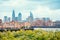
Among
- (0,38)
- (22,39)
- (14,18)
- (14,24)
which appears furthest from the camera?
(14,24)

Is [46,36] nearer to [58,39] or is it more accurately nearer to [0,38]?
[58,39]

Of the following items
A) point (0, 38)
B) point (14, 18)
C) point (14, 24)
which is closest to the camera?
point (0, 38)

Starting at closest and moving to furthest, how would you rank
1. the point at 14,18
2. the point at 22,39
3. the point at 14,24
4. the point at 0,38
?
1. the point at 22,39
2. the point at 0,38
3. the point at 14,18
4. the point at 14,24

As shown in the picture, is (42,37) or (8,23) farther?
(8,23)

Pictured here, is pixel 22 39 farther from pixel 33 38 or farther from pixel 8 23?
pixel 8 23

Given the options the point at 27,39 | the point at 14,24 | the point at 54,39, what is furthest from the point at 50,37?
the point at 14,24

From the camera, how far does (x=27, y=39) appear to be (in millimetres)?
6879

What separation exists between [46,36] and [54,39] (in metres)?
0.32

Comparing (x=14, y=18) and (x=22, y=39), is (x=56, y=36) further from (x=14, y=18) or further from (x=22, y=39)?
(x=14, y=18)

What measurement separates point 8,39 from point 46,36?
1209 mm

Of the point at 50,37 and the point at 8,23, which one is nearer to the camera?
the point at 50,37

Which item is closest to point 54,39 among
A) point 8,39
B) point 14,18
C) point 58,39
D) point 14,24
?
Answer: point 58,39

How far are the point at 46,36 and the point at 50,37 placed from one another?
0.17 metres

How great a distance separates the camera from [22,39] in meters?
6.83
